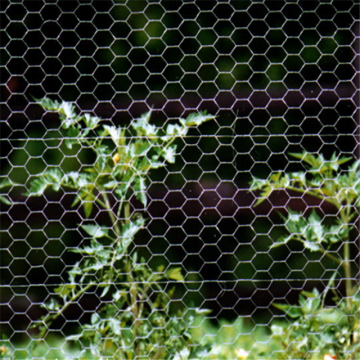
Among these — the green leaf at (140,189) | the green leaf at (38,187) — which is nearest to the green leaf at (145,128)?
the green leaf at (140,189)

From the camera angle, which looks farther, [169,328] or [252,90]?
[252,90]

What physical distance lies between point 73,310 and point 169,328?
2.17 feet

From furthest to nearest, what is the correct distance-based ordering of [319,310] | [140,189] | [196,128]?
[196,128] < [319,310] < [140,189]

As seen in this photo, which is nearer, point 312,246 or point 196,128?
point 312,246

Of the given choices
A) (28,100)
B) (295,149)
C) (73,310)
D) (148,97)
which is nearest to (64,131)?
(28,100)

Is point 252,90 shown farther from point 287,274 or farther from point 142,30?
point 287,274

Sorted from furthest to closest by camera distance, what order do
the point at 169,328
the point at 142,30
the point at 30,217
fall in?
the point at 30,217 < the point at 142,30 < the point at 169,328

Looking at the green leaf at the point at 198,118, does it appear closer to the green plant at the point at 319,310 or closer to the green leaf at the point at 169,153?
the green leaf at the point at 169,153

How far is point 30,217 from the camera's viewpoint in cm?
245

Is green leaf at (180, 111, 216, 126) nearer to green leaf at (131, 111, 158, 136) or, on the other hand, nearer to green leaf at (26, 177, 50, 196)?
green leaf at (131, 111, 158, 136)

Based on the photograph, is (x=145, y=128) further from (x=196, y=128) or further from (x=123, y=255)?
(x=196, y=128)

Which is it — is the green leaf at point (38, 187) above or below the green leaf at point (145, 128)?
below

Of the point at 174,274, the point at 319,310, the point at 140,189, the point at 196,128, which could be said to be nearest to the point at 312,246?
the point at 319,310

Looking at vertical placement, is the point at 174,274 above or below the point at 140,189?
below
